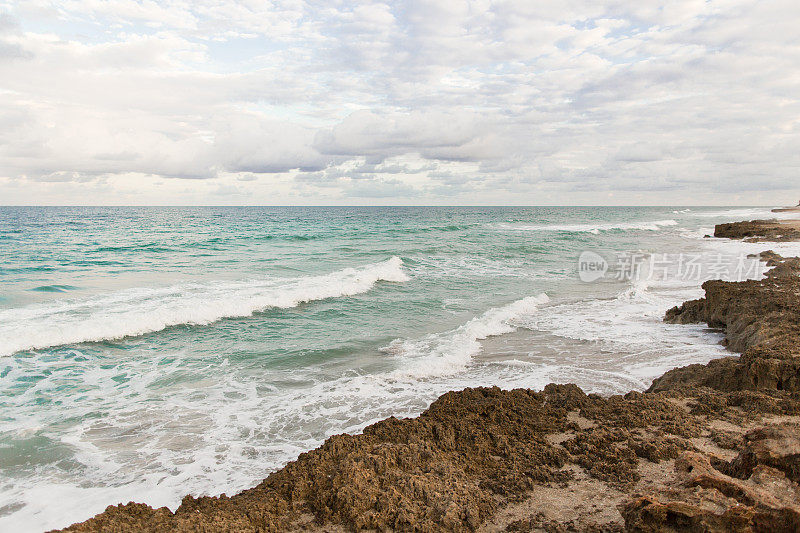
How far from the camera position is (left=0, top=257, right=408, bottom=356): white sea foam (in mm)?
10852

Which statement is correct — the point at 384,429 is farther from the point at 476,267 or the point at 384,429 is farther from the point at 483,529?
the point at 476,267

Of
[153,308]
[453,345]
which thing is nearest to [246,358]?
[453,345]

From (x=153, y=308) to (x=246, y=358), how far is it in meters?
5.31

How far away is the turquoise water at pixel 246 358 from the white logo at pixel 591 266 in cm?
76

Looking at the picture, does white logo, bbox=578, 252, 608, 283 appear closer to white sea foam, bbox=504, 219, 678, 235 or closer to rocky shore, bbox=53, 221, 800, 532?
rocky shore, bbox=53, 221, 800, 532

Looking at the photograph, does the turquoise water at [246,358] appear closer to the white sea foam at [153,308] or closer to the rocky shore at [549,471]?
the white sea foam at [153,308]

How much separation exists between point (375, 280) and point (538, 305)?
7378 millimetres

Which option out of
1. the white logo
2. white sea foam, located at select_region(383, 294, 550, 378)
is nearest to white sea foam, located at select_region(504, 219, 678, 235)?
the white logo

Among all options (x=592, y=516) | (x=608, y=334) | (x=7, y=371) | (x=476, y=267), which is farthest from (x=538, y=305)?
(x=7, y=371)

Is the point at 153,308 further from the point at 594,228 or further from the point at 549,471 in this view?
the point at 594,228

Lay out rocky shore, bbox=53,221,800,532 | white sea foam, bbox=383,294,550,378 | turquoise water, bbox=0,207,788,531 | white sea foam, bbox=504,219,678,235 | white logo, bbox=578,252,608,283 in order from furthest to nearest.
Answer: white sea foam, bbox=504,219,678,235
white logo, bbox=578,252,608,283
white sea foam, bbox=383,294,550,378
turquoise water, bbox=0,207,788,531
rocky shore, bbox=53,221,800,532

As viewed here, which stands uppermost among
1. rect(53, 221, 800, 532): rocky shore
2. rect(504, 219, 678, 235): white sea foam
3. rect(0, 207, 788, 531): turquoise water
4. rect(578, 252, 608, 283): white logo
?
rect(504, 219, 678, 235): white sea foam

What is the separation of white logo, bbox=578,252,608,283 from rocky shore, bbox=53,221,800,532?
14.9 m

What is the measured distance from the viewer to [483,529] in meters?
3.49
